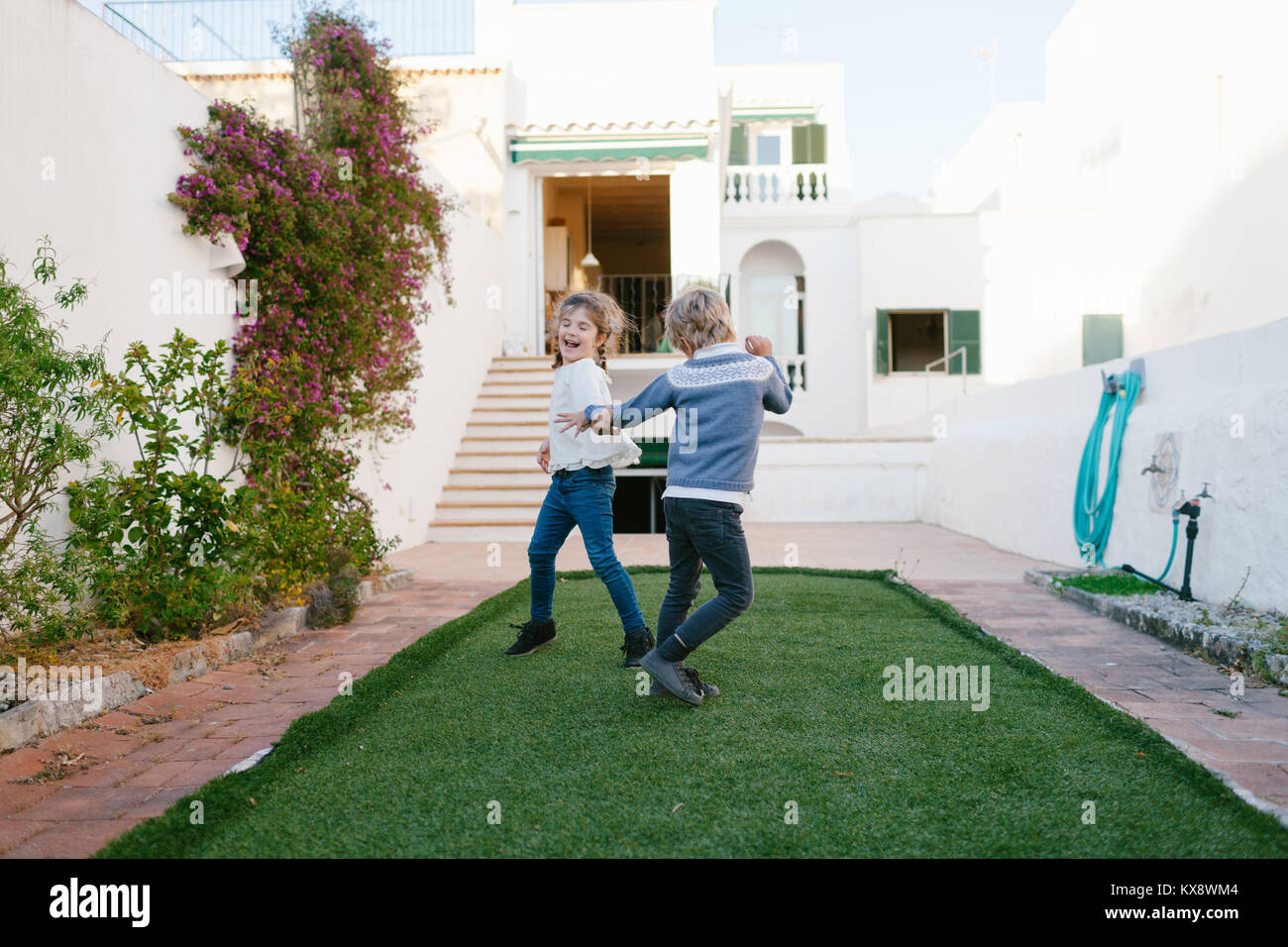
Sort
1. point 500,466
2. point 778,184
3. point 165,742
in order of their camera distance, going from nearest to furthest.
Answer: point 165,742
point 500,466
point 778,184

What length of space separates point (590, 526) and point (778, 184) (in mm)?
14235

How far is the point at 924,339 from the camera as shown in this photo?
15.8 metres

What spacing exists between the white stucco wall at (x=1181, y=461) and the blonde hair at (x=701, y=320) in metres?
2.81

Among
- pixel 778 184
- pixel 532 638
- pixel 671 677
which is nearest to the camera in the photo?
pixel 671 677

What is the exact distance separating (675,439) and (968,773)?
4.18ft

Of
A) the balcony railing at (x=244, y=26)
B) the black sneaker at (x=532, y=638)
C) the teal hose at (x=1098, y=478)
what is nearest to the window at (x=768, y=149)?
the balcony railing at (x=244, y=26)

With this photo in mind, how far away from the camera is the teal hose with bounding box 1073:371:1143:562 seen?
18.5ft

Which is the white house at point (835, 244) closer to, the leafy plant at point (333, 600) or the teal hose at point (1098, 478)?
the teal hose at point (1098, 478)

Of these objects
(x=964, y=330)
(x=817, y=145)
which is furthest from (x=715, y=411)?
(x=817, y=145)

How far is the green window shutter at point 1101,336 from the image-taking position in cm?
1487

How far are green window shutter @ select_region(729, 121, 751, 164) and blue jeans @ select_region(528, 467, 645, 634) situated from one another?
1529cm

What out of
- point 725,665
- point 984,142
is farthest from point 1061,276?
point 725,665
